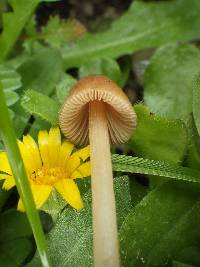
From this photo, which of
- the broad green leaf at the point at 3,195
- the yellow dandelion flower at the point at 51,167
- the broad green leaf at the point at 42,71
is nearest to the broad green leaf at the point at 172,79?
the broad green leaf at the point at 42,71

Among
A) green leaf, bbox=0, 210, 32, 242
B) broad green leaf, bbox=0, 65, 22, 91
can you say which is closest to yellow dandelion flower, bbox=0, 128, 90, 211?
green leaf, bbox=0, 210, 32, 242

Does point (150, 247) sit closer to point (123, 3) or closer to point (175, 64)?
point (175, 64)

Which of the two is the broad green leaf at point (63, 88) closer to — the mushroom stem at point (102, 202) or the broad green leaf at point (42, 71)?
the broad green leaf at point (42, 71)

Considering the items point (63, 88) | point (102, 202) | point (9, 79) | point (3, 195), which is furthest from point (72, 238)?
point (9, 79)

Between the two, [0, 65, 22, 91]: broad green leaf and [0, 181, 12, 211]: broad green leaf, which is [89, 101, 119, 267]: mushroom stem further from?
[0, 65, 22, 91]: broad green leaf

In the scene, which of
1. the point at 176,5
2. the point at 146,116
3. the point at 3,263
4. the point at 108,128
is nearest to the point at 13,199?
the point at 3,263
